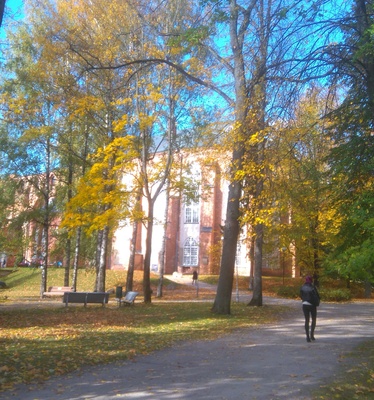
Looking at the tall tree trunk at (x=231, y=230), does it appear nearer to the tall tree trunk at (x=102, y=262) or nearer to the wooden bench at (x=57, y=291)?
the tall tree trunk at (x=102, y=262)

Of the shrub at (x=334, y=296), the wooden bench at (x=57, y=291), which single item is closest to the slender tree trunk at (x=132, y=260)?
the wooden bench at (x=57, y=291)

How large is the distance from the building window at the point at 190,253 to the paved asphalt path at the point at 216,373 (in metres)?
38.2

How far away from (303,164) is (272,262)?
23294 millimetres

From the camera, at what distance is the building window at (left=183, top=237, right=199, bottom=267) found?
50.3 meters

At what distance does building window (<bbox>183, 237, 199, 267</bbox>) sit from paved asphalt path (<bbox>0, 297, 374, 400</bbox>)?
38.2 metres

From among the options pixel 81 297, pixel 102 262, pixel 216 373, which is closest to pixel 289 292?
pixel 102 262

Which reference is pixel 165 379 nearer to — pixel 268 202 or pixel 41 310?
pixel 268 202

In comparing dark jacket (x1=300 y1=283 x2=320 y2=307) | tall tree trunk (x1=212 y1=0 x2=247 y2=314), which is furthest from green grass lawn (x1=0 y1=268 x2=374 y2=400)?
dark jacket (x1=300 y1=283 x2=320 y2=307)

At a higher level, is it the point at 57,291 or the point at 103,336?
the point at 57,291

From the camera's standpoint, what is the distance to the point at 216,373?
789 centimetres

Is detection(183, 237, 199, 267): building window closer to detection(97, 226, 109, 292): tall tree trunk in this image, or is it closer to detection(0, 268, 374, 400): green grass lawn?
detection(97, 226, 109, 292): tall tree trunk

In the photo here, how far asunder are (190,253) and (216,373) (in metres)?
42.7

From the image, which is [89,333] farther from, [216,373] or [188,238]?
[188,238]

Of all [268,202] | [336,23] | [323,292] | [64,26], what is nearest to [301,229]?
[323,292]
